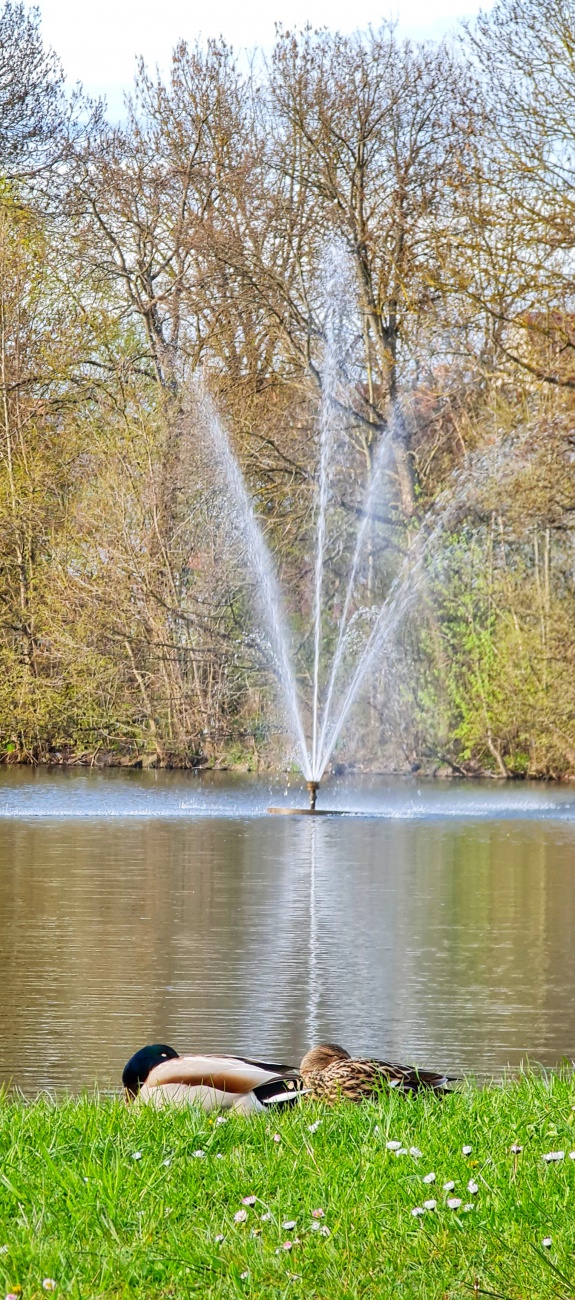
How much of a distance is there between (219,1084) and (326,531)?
2374 centimetres

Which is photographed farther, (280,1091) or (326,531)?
(326,531)

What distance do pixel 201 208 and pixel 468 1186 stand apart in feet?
93.0

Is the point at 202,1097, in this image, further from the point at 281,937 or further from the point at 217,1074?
the point at 281,937

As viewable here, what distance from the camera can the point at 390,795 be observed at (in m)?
24.6

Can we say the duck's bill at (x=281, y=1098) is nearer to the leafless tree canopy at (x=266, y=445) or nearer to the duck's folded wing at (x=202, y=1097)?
the duck's folded wing at (x=202, y=1097)

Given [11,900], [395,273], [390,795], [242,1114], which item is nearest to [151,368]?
[395,273]

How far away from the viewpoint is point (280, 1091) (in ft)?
17.7

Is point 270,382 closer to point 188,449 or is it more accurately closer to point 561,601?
point 188,449

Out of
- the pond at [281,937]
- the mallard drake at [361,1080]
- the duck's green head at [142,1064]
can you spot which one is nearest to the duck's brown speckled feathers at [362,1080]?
the mallard drake at [361,1080]

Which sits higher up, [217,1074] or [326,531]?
[326,531]

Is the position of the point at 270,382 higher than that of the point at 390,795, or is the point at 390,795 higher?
the point at 270,382

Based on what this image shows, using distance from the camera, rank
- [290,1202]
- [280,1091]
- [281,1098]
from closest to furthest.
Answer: [290,1202] < [281,1098] < [280,1091]

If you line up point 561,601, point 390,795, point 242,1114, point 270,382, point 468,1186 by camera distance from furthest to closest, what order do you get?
point 270,382, point 561,601, point 390,795, point 242,1114, point 468,1186

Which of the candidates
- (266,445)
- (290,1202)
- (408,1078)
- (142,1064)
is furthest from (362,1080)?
(266,445)
